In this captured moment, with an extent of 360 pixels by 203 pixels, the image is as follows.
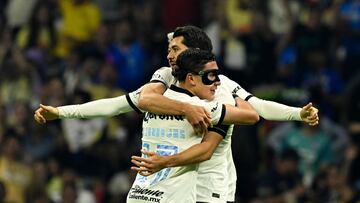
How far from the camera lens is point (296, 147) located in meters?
15.1

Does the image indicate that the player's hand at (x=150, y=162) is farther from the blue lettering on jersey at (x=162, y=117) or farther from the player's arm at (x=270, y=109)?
the player's arm at (x=270, y=109)

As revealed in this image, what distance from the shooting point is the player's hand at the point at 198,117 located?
29.5ft

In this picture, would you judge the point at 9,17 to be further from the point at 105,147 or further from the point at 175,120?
the point at 175,120

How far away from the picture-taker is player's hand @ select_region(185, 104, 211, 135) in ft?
29.5

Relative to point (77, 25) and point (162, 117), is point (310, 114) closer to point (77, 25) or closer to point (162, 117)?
point (162, 117)

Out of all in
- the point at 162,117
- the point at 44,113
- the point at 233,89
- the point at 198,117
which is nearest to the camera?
the point at 198,117

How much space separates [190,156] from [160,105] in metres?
0.41

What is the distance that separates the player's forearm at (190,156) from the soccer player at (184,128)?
0.02 metres

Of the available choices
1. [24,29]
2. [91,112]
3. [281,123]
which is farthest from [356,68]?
[91,112]

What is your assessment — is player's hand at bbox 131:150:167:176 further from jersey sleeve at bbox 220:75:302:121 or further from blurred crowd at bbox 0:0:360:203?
blurred crowd at bbox 0:0:360:203

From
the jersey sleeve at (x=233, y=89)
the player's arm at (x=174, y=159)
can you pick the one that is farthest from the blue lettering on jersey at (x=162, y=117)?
the jersey sleeve at (x=233, y=89)

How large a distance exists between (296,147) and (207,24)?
93.6 inches

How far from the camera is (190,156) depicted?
907 cm

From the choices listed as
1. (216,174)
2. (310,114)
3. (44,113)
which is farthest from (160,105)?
(310,114)
